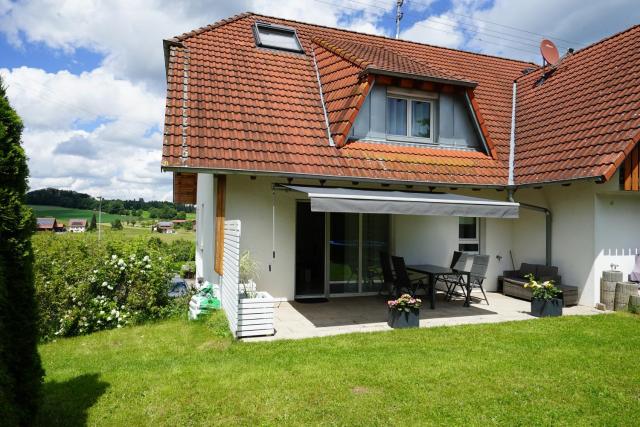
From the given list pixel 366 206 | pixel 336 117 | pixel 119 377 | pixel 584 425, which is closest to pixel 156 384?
pixel 119 377

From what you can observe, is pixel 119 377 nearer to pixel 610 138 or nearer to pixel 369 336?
pixel 369 336

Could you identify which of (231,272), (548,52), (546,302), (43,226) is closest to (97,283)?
(43,226)

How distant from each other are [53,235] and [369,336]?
9.90 m

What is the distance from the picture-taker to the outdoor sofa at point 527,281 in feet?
42.7

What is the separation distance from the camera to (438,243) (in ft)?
50.1

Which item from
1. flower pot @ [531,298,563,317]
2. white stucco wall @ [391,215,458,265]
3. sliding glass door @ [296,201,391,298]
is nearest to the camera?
flower pot @ [531,298,563,317]

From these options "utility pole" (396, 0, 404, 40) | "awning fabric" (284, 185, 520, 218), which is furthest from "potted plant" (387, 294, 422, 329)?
"utility pole" (396, 0, 404, 40)

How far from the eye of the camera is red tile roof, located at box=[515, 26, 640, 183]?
40.8ft

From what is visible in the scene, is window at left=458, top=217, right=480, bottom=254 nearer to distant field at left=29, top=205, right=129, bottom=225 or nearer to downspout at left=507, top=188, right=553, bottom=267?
downspout at left=507, top=188, right=553, bottom=267

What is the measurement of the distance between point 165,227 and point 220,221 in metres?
44.0

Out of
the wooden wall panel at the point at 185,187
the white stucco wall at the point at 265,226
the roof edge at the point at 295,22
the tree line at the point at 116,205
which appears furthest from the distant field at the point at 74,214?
A: the white stucco wall at the point at 265,226

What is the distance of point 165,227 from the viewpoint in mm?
52188

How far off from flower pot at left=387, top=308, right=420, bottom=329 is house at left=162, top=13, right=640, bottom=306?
101 inches

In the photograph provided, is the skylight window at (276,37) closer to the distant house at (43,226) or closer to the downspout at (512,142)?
the downspout at (512,142)
